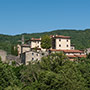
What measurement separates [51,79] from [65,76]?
8.26 ft

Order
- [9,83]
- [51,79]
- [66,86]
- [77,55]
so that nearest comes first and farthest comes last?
[66,86]
[51,79]
[9,83]
[77,55]

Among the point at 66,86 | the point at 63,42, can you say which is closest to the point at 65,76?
the point at 66,86

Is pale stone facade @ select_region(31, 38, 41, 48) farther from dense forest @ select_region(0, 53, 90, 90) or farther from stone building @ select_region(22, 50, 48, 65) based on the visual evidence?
dense forest @ select_region(0, 53, 90, 90)

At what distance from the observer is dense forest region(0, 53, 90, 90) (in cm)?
3612

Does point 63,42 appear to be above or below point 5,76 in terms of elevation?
above

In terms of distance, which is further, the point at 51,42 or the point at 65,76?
the point at 51,42

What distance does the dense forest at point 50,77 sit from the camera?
36.1 meters

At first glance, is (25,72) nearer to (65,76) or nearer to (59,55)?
(59,55)

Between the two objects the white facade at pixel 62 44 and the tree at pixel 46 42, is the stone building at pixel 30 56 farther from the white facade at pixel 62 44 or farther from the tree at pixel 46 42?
the white facade at pixel 62 44

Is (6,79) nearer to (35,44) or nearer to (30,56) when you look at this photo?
(30,56)

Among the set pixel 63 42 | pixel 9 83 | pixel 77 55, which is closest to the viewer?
pixel 9 83

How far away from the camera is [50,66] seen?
4728 centimetres

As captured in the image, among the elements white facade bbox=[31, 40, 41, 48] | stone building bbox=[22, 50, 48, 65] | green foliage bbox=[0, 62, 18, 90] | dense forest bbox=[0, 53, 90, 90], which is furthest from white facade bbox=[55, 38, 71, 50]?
green foliage bbox=[0, 62, 18, 90]

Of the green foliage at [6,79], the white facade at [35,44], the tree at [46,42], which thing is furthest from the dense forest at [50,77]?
the white facade at [35,44]
